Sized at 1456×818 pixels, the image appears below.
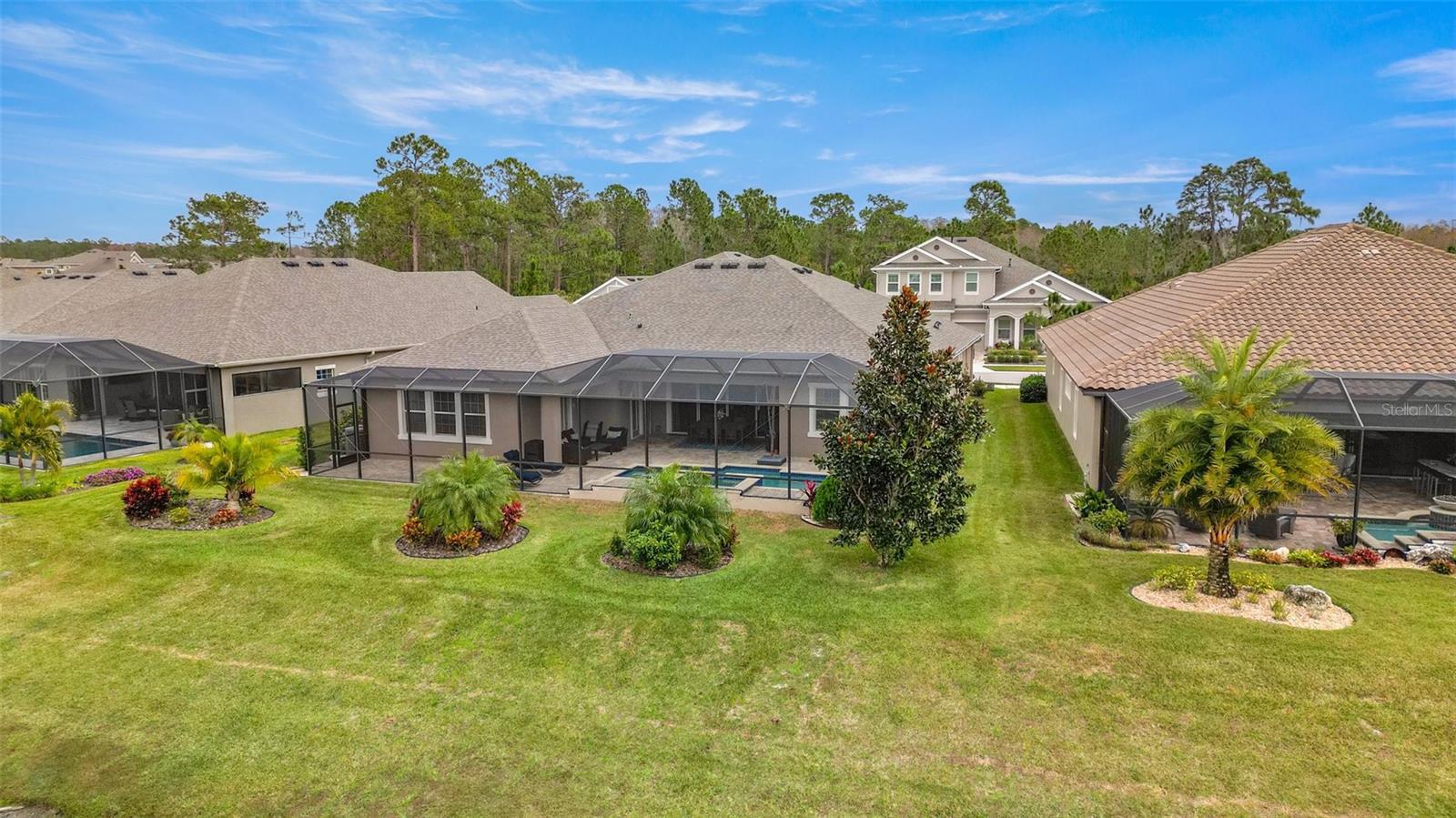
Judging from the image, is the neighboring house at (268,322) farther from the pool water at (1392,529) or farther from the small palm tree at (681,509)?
the pool water at (1392,529)

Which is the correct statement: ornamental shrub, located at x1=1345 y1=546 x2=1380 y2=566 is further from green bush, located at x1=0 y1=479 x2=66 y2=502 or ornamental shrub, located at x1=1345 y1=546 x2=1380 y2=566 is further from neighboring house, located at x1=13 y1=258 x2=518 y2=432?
neighboring house, located at x1=13 y1=258 x2=518 y2=432

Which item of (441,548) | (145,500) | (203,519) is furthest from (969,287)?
(145,500)

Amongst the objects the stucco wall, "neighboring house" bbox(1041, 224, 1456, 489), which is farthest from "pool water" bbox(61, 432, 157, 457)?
"neighboring house" bbox(1041, 224, 1456, 489)

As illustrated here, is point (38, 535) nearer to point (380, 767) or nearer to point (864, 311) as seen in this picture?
point (380, 767)

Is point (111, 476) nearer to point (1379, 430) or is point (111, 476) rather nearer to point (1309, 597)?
point (1309, 597)

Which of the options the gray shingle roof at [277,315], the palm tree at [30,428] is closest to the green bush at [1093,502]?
the palm tree at [30,428]
